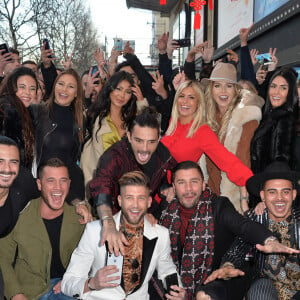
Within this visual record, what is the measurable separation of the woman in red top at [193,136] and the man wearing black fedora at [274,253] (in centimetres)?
41

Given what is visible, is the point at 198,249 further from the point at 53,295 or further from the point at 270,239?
the point at 53,295

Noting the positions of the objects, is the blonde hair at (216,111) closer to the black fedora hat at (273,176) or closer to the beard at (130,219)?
the black fedora hat at (273,176)

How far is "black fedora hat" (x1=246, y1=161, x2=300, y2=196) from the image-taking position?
317 cm

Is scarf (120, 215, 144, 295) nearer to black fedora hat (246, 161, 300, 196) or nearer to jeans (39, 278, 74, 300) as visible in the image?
jeans (39, 278, 74, 300)

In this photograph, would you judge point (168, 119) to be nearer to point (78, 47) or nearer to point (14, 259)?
point (14, 259)

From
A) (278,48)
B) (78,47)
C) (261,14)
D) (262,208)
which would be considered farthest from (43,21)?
(262,208)

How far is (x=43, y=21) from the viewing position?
13250mm

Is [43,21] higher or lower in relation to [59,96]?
higher

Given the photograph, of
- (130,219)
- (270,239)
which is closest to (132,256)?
(130,219)

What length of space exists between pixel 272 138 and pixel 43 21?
456 inches

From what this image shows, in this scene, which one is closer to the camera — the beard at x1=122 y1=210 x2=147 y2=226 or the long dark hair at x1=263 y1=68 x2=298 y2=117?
the beard at x1=122 y1=210 x2=147 y2=226

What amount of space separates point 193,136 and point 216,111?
1.96ft

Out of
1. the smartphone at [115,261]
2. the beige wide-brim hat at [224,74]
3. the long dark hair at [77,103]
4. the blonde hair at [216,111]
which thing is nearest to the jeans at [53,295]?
Result: the smartphone at [115,261]

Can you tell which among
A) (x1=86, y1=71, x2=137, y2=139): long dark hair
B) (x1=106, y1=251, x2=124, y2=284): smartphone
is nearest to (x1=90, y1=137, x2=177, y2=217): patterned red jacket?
(x1=106, y1=251, x2=124, y2=284): smartphone
